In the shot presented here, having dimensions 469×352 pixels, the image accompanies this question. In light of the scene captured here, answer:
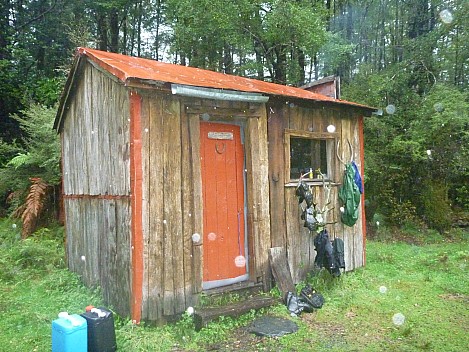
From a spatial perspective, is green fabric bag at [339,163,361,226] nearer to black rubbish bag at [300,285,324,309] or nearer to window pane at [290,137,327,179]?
window pane at [290,137,327,179]

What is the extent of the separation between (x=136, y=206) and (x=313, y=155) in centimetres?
383

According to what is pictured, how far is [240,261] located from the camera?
598cm

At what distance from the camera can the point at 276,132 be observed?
6.38m

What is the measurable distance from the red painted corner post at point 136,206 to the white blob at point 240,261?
1632 mm

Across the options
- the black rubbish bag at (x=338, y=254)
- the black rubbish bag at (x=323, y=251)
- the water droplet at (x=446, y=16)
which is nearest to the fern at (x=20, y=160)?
the black rubbish bag at (x=323, y=251)

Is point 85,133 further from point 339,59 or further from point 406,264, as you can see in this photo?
point 339,59

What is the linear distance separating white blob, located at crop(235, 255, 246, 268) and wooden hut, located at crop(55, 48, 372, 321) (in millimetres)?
17

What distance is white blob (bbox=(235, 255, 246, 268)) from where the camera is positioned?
594 centimetres

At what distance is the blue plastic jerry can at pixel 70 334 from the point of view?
3.80 metres

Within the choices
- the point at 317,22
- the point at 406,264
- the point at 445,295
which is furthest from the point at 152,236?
the point at 317,22

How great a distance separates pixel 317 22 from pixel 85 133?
9.92m

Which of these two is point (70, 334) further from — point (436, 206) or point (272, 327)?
point (436, 206)

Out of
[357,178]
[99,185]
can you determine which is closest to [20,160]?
[99,185]

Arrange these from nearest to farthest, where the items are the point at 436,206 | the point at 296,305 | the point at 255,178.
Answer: the point at 296,305
the point at 255,178
the point at 436,206
